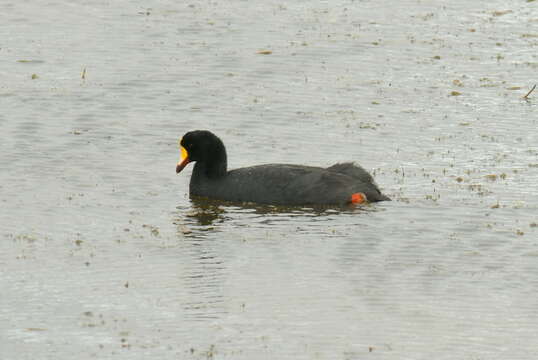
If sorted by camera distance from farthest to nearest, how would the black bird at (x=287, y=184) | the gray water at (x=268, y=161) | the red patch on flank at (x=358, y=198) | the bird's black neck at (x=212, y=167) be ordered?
the bird's black neck at (x=212, y=167) < the black bird at (x=287, y=184) < the red patch on flank at (x=358, y=198) < the gray water at (x=268, y=161)

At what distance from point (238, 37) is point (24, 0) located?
6740 mm

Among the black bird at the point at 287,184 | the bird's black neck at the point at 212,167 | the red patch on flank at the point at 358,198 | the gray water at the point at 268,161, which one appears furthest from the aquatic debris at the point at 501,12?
the red patch on flank at the point at 358,198

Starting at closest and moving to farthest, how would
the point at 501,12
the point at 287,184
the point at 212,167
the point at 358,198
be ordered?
the point at 358,198 < the point at 287,184 < the point at 212,167 < the point at 501,12

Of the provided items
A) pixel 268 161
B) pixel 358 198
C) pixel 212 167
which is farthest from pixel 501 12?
pixel 358 198

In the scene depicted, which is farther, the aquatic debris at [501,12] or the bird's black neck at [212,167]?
the aquatic debris at [501,12]

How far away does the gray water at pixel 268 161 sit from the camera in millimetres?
13297

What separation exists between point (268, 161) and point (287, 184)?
2.41m

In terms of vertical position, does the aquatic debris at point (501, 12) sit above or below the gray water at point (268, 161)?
above

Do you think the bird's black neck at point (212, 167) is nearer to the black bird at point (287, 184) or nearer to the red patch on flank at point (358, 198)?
the black bird at point (287, 184)

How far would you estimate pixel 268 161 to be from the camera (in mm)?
21281

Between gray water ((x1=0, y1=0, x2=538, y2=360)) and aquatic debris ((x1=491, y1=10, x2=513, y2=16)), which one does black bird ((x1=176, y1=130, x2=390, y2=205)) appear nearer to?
gray water ((x1=0, y1=0, x2=538, y2=360))

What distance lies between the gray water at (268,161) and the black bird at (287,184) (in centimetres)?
28

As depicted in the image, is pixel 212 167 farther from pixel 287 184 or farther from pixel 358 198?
pixel 358 198

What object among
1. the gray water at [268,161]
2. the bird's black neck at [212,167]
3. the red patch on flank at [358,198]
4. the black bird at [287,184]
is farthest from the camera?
the bird's black neck at [212,167]
